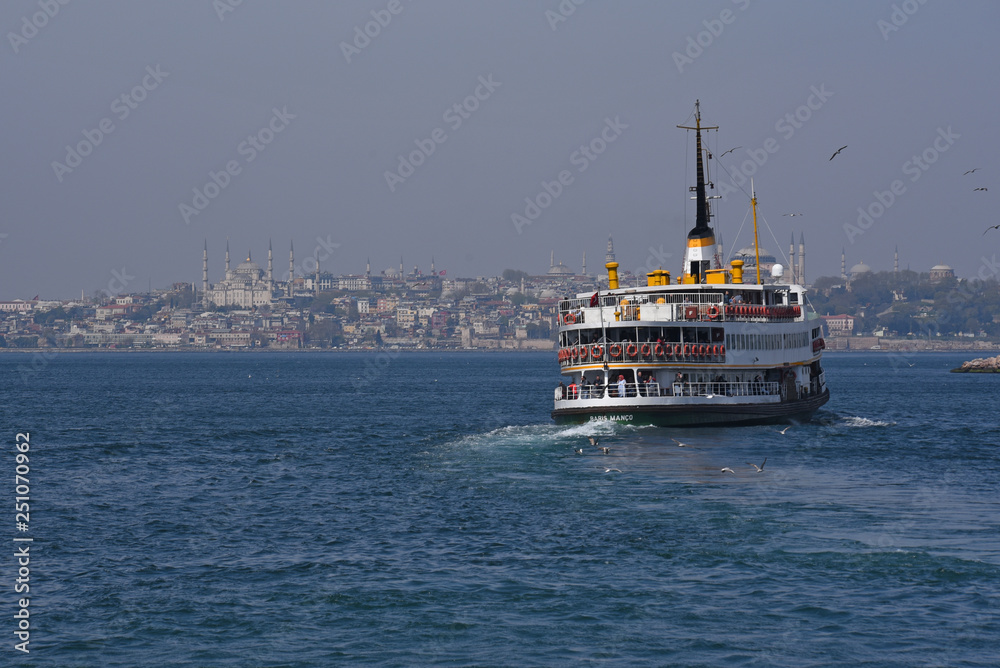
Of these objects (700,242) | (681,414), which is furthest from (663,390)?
(700,242)

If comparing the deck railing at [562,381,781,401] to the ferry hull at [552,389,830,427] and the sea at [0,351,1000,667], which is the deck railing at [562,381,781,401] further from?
the sea at [0,351,1000,667]

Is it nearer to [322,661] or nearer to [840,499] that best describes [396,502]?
[840,499]

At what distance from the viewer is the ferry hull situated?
4397 centimetres

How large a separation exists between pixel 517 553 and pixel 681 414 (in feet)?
73.4

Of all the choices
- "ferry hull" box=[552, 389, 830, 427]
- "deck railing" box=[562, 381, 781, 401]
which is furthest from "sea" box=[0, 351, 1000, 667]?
"deck railing" box=[562, 381, 781, 401]

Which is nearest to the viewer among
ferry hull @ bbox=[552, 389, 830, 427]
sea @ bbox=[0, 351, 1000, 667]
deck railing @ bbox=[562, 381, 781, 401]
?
sea @ bbox=[0, 351, 1000, 667]

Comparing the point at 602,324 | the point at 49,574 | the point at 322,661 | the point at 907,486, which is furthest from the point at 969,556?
the point at 602,324

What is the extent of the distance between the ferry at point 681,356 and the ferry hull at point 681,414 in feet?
0.13

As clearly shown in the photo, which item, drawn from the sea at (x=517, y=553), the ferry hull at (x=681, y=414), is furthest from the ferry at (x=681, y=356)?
the sea at (x=517, y=553)

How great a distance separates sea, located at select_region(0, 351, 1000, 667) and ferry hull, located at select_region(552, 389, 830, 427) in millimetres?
591

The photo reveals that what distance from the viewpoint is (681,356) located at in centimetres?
4453

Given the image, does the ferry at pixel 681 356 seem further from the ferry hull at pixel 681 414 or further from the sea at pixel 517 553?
the sea at pixel 517 553

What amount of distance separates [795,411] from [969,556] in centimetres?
2769

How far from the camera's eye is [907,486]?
32.0 meters
